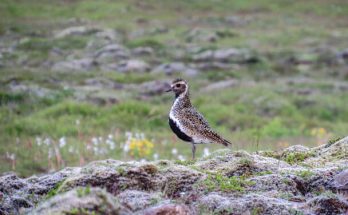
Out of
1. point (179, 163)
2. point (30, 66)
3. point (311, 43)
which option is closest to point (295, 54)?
point (311, 43)

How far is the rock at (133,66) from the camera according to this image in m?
38.1

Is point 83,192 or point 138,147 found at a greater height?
point 83,192

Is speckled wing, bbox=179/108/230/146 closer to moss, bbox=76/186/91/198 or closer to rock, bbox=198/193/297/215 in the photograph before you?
rock, bbox=198/193/297/215

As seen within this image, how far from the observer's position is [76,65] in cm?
3781

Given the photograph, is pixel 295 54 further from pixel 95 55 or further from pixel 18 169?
pixel 18 169

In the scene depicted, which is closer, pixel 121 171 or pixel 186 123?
pixel 121 171

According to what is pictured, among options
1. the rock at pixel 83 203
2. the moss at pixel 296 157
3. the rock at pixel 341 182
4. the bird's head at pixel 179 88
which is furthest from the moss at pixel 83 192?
the bird's head at pixel 179 88

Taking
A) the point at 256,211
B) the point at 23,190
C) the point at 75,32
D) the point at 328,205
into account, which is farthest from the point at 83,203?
the point at 75,32

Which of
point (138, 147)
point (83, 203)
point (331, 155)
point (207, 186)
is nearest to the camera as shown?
point (83, 203)

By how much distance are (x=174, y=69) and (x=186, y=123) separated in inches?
1125

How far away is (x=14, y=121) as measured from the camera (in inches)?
861

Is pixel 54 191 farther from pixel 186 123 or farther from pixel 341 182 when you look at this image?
pixel 186 123

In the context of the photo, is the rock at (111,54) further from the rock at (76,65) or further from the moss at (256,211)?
the moss at (256,211)

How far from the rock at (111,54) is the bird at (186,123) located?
30.2 metres
